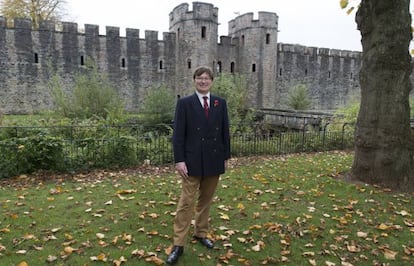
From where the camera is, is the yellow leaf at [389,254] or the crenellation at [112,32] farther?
the crenellation at [112,32]

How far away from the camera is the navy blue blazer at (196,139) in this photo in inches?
136

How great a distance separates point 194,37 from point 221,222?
22.9 meters

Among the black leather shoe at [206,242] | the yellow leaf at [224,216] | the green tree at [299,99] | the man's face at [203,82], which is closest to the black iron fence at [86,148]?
the yellow leaf at [224,216]

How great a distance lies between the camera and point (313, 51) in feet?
112

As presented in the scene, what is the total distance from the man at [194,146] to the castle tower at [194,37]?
22.7 meters

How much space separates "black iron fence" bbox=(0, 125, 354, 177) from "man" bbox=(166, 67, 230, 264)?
4.73 metres

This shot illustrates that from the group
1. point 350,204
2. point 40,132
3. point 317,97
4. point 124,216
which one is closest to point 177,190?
point 124,216

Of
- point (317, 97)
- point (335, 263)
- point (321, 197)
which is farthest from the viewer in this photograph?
point (317, 97)

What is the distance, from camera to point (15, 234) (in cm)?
399

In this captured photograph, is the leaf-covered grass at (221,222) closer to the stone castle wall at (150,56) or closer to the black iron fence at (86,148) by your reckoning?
the black iron fence at (86,148)

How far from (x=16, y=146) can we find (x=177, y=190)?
3785mm

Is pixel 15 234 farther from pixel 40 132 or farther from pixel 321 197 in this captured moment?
pixel 321 197

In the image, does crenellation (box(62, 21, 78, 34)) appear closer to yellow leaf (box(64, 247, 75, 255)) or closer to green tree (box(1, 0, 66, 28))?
green tree (box(1, 0, 66, 28))

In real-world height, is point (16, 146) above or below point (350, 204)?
above
